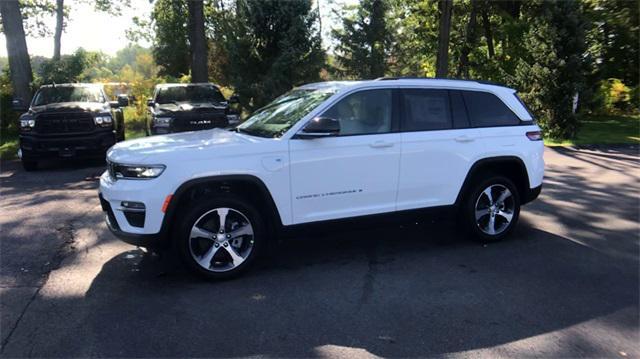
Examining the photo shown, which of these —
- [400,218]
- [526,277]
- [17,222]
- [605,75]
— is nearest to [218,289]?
[400,218]

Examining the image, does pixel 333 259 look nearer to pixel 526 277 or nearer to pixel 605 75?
pixel 526 277

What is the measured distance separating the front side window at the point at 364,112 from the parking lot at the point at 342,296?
1.17 metres

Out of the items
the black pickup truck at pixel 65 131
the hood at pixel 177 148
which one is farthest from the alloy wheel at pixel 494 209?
the black pickup truck at pixel 65 131

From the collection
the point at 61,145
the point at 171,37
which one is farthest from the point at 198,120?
the point at 171,37

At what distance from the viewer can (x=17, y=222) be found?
6.65 metres

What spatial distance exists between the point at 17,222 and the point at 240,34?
504 inches

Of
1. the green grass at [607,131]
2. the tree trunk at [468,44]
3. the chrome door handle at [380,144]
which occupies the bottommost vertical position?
the green grass at [607,131]

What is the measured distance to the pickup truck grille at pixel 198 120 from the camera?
1145 centimetres

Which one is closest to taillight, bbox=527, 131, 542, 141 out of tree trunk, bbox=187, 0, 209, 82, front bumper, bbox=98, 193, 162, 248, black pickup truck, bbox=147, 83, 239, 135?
front bumper, bbox=98, 193, 162, 248

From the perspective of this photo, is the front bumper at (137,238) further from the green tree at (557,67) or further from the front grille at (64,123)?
the green tree at (557,67)

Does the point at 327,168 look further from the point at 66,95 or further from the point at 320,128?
the point at 66,95

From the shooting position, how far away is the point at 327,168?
485 centimetres

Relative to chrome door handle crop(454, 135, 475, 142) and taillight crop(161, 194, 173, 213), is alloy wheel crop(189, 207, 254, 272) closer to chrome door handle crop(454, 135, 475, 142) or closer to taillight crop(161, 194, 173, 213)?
taillight crop(161, 194, 173, 213)

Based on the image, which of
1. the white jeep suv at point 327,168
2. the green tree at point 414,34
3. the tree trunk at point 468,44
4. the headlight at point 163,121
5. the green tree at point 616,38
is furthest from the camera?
the green tree at point 414,34
